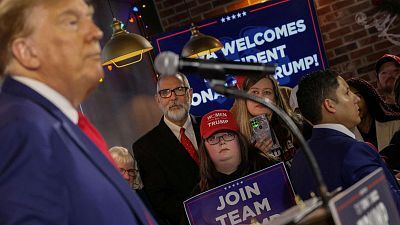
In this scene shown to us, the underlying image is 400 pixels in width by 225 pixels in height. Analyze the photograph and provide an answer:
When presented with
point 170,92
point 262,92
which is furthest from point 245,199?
point 170,92

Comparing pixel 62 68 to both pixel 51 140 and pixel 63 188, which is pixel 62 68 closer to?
pixel 51 140

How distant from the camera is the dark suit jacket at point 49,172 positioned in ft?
4.57

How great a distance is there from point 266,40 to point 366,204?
15.3ft

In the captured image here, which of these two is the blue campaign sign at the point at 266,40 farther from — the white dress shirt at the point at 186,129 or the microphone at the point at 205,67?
the microphone at the point at 205,67

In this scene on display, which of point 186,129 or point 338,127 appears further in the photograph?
point 186,129

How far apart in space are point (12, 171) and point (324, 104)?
5.89 feet

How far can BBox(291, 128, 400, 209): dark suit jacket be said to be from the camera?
101 inches

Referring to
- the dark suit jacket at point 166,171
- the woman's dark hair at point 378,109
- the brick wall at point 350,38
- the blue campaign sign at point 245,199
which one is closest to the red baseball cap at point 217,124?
the dark suit jacket at point 166,171

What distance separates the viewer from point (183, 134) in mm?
4195

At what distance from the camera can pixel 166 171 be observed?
3988 mm

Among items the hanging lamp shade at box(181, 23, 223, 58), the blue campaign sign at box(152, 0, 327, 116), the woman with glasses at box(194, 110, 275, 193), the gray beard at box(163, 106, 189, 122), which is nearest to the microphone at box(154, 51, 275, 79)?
the woman with glasses at box(194, 110, 275, 193)

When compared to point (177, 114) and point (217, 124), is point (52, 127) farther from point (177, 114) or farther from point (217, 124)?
point (177, 114)

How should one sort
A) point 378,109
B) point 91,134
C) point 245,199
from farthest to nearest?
point 378,109 < point 245,199 < point 91,134

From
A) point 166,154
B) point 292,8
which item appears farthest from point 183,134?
point 292,8
